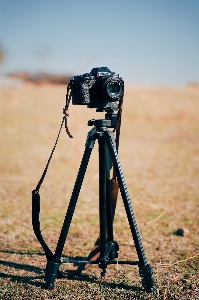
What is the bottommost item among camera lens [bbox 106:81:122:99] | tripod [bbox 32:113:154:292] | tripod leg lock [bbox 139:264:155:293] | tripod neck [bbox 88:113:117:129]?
tripod leg lock [bbox 139:264:155:293]

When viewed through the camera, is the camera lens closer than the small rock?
Yes

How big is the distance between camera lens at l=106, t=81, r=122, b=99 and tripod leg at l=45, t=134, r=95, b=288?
0.34 meters

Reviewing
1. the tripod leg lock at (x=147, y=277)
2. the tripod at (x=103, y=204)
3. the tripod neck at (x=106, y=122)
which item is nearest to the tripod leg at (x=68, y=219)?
the tripod at (x=103, y=204)

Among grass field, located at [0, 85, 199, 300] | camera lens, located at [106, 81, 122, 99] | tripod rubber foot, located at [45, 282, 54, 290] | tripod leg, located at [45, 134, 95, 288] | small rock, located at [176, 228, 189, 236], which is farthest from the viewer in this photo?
small rock, located at [176, 228, 189, 236]

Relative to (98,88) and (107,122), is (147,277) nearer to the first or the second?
(107,122)

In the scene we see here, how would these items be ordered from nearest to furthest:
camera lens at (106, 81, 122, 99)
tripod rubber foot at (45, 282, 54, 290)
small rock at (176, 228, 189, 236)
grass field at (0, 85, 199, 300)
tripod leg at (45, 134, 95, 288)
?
1. camera lens at (106, 81, 122, 99)
2. tripod leg at (45, 134, 95, 288)
3. tripod rubber foot at (45, 282, 54, 290)
4. grass field at (0, 85, 199, 300)
5. small rock at (176, 228, 189, 236)

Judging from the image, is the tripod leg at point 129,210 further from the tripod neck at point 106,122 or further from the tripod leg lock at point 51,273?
the tripod leg lock at point 51,273

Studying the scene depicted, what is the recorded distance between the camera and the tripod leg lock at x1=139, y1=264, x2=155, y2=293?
7.61 feet

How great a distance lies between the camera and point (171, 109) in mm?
17250

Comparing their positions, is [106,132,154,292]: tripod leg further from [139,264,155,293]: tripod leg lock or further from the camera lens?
the camera lens

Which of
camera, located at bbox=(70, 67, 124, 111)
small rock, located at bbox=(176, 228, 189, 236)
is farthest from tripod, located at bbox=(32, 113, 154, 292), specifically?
small rock, located at bbox=(176, 228, 189, 236)

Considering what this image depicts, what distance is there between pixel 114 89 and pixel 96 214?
8.19ft

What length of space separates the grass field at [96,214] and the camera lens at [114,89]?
1505 mm

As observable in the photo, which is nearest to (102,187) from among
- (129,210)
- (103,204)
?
(103,204)
